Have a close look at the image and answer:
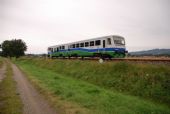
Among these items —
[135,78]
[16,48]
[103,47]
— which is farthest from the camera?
[16,48]

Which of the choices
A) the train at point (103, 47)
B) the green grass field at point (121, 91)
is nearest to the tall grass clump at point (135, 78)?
the green grass field at point (121, 91)

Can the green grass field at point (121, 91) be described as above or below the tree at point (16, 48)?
below

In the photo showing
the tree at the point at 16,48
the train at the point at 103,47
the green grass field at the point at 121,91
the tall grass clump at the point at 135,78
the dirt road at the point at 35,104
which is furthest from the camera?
the tree at the point at 16,48

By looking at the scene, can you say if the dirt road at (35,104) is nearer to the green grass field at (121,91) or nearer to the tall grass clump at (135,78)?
the green grass field at (121,91)

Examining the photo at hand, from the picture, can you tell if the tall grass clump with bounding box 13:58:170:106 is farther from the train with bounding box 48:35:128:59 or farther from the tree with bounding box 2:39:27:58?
the tree with bounding box 2:39:27:58

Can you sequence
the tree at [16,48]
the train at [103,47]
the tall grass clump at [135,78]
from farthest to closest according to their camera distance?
the tree at [16,48] → the train at [103,47] → the tall grass clump at [135,78]

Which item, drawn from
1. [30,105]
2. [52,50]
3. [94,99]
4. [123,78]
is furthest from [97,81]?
[52,50]

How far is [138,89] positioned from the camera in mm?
15547

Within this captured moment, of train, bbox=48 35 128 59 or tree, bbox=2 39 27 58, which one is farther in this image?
tree, bbox=2 39 27 58

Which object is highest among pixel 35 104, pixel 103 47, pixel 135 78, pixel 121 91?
pixel 103 47

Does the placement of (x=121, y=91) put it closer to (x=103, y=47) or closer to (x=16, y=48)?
(x=103, y=47)

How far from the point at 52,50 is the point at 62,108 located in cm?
4182

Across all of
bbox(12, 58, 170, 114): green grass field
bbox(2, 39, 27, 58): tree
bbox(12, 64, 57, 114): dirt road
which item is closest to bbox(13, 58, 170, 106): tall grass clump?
bbox(12, 58, 170, 114): green grass field

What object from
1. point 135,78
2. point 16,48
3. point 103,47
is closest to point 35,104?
point 135,78
